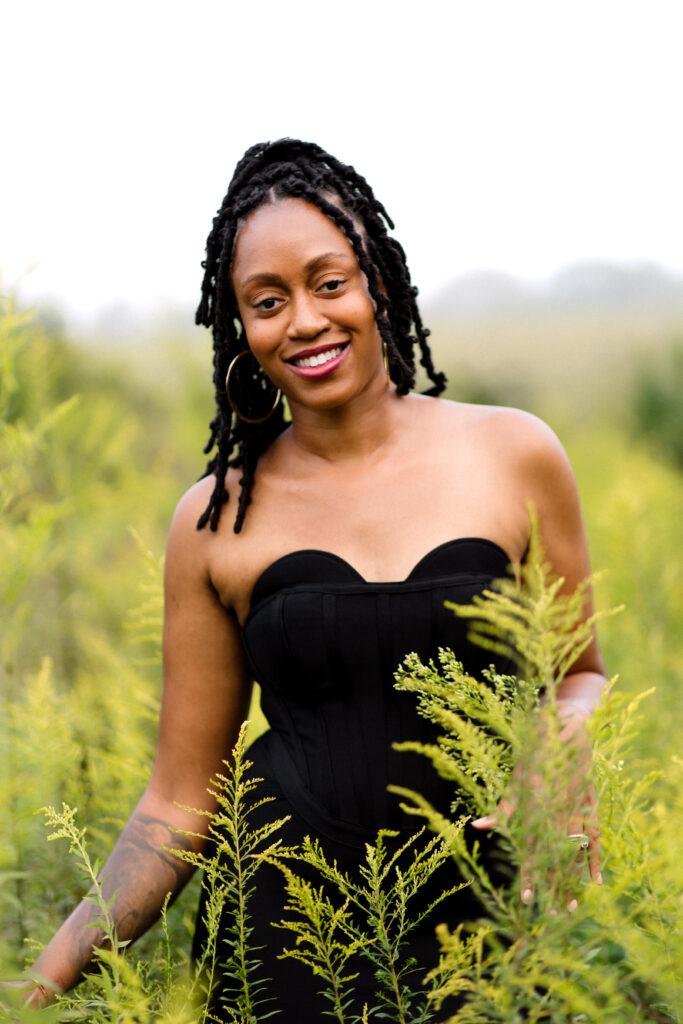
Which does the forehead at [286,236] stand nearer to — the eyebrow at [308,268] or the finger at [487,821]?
the eyebrow at [308,268]

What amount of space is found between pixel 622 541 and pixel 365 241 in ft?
8.74

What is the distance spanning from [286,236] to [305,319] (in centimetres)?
17

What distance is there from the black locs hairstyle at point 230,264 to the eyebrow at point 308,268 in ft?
0.22

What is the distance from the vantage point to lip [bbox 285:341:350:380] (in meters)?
1.89

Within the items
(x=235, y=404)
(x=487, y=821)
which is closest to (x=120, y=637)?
(x=235, y=404)

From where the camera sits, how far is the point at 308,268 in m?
1.87

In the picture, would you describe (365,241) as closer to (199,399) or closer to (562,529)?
(562,529)

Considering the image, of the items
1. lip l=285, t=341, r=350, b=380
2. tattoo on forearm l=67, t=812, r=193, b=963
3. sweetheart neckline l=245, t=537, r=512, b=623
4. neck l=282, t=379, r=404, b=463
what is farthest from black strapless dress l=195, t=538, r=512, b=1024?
lip l=285, t=341, r=350, b=380

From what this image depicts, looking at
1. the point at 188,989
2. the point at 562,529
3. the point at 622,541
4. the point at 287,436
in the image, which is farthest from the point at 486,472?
the point at 622,541

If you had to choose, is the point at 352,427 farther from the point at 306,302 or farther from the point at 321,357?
the point at 306,302

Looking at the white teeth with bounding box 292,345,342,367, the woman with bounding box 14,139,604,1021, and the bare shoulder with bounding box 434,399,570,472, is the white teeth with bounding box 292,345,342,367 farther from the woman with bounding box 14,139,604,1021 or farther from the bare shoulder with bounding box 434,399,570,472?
the bare shoulder with bounding box 434,399,570,472

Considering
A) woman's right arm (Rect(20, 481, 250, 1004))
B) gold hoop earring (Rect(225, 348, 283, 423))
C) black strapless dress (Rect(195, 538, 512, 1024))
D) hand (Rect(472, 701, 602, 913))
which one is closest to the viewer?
hand (Rect(472, 701, 602, 913))

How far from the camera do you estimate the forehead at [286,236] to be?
6.15 feet

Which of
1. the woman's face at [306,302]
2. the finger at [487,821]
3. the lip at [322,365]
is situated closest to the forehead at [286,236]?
the woman's face at [306,302]
